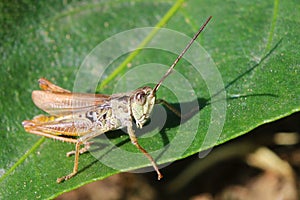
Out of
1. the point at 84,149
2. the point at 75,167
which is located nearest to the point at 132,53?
the point at 84,149

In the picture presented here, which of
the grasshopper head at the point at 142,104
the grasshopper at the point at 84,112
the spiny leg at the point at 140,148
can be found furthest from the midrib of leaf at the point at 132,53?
the spiny leg at the point at 140,148

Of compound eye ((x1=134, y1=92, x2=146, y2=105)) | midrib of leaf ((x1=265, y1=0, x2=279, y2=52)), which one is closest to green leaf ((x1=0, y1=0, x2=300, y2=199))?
midrib of leaf ((x1=265, y1=0, x2=279, y2=52))

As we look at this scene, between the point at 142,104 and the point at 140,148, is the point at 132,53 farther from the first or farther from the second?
the point at 140,148

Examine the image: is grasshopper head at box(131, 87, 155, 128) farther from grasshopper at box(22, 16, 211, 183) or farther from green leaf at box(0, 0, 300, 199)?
green leaf at box(0, 0, 300, 199)

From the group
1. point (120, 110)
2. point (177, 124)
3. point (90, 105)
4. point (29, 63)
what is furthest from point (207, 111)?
point (29, 63)

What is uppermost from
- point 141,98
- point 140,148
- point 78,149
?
point 141,98

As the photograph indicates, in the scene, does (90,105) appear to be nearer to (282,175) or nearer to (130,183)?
(130,183)

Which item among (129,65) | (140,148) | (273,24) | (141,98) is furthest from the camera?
(129,65)
